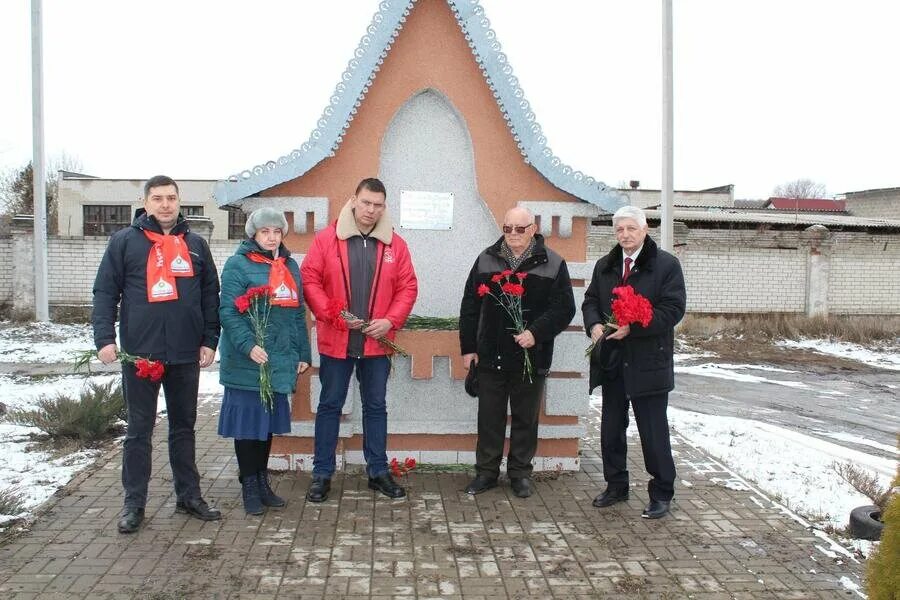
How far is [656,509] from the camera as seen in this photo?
491 cm

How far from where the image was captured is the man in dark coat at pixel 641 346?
15.6 ft

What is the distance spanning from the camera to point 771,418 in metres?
9.03

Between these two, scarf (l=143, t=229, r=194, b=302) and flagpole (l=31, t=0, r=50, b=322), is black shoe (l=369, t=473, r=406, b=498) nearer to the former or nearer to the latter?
scarf (l=143, t=229, r=194, b=302)

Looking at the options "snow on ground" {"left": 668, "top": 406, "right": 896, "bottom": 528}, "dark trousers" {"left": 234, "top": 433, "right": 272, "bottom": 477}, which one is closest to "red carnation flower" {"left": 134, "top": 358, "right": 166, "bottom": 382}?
"dark trousers" {"left": 234, "top": 433, "right": 272, "bottom": 477}

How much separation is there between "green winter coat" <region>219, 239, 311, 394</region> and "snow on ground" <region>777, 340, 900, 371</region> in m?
13.7

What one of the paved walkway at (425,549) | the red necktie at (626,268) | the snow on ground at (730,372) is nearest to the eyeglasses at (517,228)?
the red necktie at (626,268)

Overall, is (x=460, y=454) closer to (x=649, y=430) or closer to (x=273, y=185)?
(x=649, y=430)

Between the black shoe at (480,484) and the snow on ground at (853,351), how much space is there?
1235 cm

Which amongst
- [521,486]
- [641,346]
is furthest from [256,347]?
[641,346]

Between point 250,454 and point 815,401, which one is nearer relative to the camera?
point 250,454

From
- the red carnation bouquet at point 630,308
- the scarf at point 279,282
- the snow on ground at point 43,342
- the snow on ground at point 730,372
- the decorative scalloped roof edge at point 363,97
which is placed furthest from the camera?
the snow on ground at point 43,342

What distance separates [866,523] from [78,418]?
6119 millimetres

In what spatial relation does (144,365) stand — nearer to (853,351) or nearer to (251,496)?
(251,496)

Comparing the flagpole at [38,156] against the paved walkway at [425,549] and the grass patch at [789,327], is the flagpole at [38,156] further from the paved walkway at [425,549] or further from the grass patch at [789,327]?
the grass patch at [789,327]
